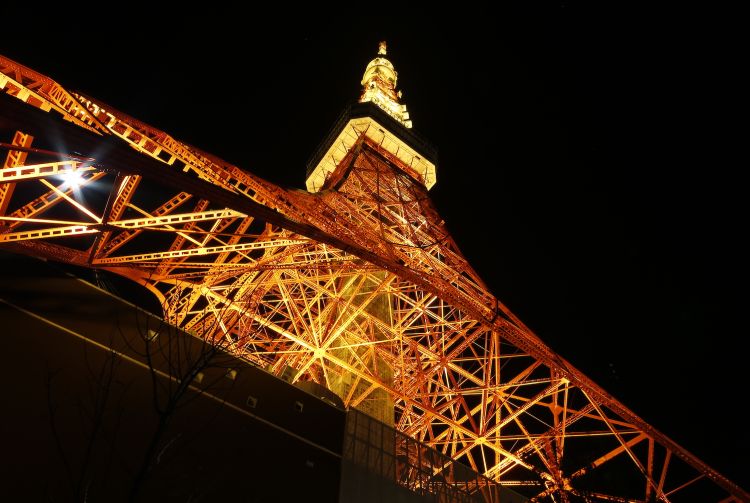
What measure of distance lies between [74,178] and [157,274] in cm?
474

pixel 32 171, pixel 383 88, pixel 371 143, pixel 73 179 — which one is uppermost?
pixel 383 88

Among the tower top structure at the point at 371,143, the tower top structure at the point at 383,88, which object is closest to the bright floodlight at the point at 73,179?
the tower top structure at the point at 371,143

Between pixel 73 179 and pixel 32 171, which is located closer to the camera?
pixel 32 171

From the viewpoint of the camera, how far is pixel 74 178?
6742 millimetres

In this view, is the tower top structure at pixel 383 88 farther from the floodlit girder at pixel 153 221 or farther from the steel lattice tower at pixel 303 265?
the floodlit girder at pixel 153 221

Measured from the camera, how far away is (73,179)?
675 centimetres

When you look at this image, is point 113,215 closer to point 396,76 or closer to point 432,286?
point 432,286

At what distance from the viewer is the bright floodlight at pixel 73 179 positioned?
6.46 metres

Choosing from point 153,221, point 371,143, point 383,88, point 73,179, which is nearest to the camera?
point 73,179

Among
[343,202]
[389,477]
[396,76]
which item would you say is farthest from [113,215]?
[396,76]

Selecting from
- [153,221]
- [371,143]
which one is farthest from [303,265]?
[371,143]

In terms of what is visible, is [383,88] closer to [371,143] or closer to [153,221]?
[371,143]

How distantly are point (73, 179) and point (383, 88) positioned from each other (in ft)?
79.8

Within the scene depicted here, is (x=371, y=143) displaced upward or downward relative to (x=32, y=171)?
upward
